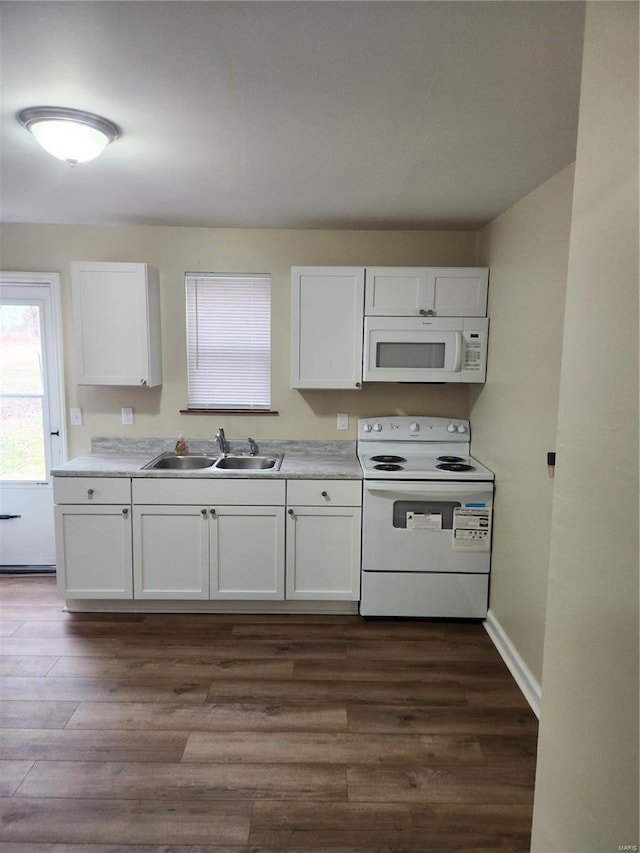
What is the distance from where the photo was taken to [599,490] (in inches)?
34.2

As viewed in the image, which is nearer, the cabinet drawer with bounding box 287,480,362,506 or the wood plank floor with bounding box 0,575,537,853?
the wood plank floor with bounding box 0,575,537,853

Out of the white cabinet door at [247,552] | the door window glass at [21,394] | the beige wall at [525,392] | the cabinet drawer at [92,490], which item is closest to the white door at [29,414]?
the door window glass at [21,394]

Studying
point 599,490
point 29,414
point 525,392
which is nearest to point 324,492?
point 525,392

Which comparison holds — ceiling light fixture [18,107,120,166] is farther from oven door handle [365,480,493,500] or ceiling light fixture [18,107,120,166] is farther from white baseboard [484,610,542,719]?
white baseboard [484,610,542,719]

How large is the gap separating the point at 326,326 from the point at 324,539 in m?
1.30

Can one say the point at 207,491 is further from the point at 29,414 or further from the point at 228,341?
the point at 29,414

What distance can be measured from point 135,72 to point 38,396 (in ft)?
8.94

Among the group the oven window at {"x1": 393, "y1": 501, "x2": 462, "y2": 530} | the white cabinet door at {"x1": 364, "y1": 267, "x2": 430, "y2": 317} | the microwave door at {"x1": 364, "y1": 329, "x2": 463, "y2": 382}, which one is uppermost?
the white cabinet door at {"x1": 364, "y1": 267, "x2": 430, "y2": 317}

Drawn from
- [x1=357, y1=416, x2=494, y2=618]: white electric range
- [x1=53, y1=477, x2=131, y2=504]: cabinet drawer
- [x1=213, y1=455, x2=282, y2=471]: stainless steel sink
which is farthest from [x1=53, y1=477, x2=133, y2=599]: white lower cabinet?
A: [x1=357, y1=416, x2=494, y2=618]: white electric range

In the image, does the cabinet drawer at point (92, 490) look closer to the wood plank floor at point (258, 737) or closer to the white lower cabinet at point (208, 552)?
the white lower cabinet at point (208, 552)

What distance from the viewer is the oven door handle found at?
311 centimetres

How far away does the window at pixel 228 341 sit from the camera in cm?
367

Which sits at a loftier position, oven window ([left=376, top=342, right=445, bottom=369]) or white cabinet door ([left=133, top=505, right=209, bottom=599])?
oven window ([left=376, top=342, right=445, bottom=369])

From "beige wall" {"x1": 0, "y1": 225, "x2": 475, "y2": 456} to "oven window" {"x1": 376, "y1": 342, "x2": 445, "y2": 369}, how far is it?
35 cm
